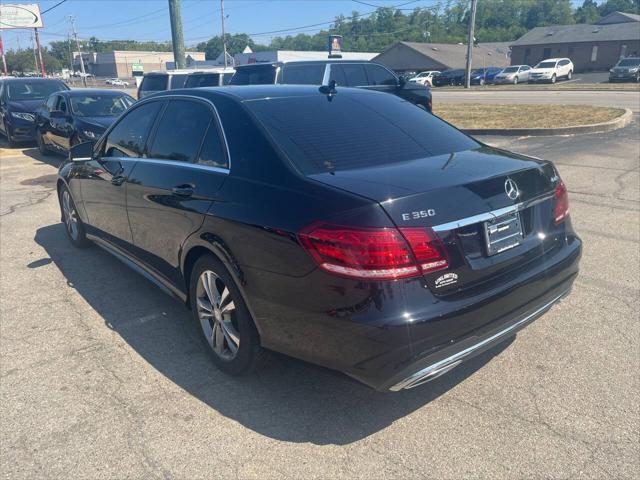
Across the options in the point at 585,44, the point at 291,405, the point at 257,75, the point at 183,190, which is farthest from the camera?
the point at 585,44

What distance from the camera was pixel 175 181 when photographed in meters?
3.69

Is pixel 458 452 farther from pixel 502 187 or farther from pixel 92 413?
pixel 92 413

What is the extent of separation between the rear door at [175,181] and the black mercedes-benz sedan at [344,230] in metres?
0.02

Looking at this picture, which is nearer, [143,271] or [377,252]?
[377,252]

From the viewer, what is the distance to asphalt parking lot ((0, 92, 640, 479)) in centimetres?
265

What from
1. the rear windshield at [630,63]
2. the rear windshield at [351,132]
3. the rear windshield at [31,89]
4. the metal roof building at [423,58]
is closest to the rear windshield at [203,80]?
the rear windshield at [31,89]

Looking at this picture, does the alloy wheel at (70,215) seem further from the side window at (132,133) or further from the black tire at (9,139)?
the black tire at (9,139)

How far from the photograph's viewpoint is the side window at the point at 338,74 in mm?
11273

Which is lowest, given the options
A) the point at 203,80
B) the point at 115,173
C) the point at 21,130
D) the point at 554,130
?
the point at 554,130

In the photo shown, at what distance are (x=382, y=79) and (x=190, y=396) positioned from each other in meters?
10.3

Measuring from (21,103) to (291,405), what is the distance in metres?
14.6

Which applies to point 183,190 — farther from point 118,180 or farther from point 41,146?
point 41,146

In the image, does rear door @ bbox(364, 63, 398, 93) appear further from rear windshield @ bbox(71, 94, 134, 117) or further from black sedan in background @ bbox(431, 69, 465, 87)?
black sedan in background @ bbox(431, 69, 465, 87)

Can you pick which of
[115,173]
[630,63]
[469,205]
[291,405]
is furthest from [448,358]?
[630,63]
